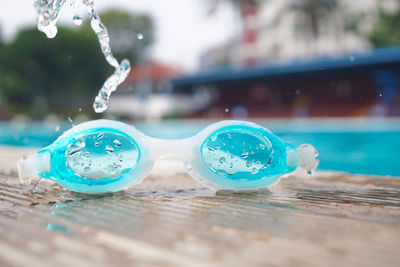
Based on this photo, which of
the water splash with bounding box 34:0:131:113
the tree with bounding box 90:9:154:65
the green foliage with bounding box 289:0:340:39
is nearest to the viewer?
the water splash with bounding box 34:0:131:113

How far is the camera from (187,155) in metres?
1.34

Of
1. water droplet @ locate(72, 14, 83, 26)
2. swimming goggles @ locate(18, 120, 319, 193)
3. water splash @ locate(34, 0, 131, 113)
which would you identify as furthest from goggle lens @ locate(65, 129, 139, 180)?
water droplet @ locate(72, 14, 83, 26)

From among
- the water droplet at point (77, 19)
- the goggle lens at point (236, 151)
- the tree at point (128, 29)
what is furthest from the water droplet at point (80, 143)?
the tree at point (128, 29)

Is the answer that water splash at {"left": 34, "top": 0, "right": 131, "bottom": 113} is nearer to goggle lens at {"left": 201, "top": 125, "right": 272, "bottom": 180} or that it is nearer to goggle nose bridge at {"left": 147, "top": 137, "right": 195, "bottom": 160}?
goggle nose bridge at {"left": 147, "top": 137, "right": 195, "bottom": 160}

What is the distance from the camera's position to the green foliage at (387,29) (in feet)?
64.2

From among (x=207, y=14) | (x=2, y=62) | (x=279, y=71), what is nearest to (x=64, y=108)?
(x=2, y=62)

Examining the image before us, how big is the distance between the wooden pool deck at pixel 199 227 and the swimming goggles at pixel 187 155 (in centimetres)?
6

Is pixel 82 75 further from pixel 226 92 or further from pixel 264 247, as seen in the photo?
pixel 264 247

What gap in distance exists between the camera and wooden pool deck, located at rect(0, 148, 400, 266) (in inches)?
26.3

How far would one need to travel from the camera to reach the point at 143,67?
35.7m

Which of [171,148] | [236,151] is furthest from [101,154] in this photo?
[236,151]

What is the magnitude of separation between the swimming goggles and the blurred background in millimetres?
→ 3916

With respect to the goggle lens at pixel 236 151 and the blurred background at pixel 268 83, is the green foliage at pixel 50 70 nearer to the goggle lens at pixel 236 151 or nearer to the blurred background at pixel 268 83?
the blurred background at pixel 268 83

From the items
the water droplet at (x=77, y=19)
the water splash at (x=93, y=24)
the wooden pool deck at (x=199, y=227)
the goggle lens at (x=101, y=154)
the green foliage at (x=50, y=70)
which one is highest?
the green foliage at (x=50, y=70)
